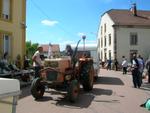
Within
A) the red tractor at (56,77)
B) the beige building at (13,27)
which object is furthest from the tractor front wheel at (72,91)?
→ the beige building at (13,27)

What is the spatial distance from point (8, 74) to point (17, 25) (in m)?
7.67

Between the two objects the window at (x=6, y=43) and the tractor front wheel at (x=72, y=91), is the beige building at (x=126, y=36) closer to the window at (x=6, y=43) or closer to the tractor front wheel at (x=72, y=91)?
the window at (x=6, y=43)

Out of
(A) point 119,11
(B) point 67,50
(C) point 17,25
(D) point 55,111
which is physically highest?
(A) point 119,11

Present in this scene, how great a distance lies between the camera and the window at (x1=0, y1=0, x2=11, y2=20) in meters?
22.0

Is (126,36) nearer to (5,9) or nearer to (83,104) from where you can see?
(5,9)

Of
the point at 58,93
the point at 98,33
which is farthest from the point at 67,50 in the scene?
the point at 98,33

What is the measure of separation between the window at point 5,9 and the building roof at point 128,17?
29885 mm

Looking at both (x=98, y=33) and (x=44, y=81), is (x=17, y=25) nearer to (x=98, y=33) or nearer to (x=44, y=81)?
(x=44, y=81)

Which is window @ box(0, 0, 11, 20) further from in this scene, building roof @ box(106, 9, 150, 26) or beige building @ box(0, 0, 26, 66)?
building roof @ box(106, 9, 150, 26)

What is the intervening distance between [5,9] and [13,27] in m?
1.39

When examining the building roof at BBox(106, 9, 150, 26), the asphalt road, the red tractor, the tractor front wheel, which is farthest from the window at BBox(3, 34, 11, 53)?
the building roof at BBox(106, 9, 150, 26)

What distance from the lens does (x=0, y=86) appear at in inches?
130

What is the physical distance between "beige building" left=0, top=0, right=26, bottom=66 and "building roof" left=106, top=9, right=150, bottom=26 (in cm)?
2802

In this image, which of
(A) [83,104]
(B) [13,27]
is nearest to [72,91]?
(A) [83,104]
